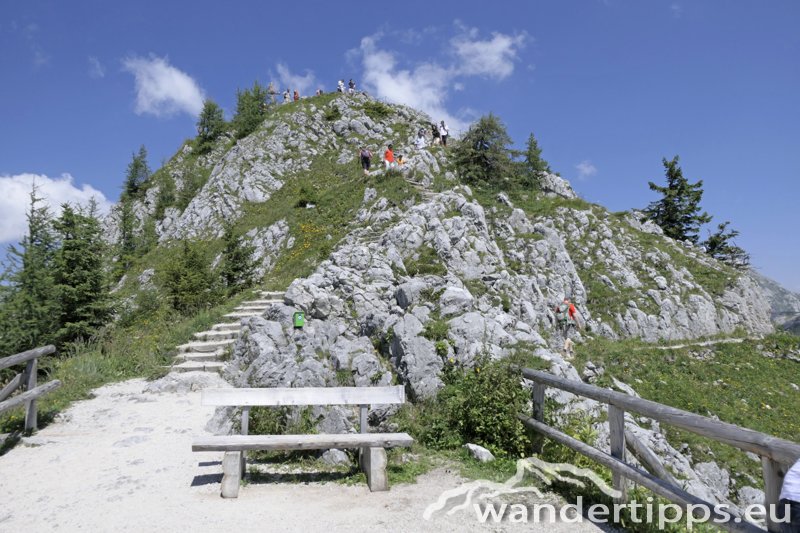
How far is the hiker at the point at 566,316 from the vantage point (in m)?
19.6

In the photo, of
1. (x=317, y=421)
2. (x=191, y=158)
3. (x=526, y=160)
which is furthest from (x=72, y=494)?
(x=191, y=158)

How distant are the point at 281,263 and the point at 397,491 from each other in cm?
1866

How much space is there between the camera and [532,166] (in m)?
34.6

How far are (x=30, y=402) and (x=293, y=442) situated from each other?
6.48m

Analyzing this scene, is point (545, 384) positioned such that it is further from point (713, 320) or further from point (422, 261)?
point (713, 320)

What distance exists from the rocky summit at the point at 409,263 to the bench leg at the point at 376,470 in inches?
70.6

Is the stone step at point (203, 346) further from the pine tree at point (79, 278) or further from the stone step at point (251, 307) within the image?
the pine tree at point (79, 278)

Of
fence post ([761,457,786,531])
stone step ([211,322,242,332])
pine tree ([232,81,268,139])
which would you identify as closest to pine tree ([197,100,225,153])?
pine tree ([232,81,268,139])

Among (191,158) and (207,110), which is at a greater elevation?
(207,110)

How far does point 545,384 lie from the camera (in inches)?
263

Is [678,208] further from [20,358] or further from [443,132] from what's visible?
[20,358]

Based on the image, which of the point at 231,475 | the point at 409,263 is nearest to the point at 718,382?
the point at 409,263

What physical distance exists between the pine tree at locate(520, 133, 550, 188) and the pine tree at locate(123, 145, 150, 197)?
4413 centimetres

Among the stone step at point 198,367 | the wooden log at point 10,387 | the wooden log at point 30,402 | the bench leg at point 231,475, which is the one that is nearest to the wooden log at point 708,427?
the bench leg at point 231,475
